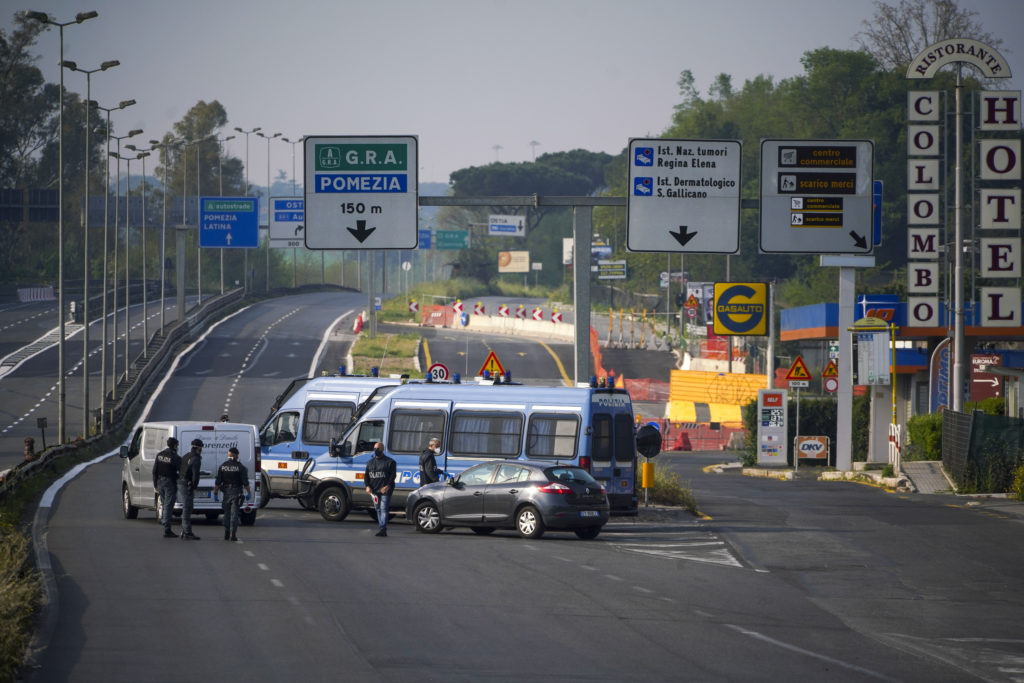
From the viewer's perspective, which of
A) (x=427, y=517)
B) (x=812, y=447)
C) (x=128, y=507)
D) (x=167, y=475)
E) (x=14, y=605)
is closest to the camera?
(x=14, y=605)

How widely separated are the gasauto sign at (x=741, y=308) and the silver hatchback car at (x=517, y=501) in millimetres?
26840

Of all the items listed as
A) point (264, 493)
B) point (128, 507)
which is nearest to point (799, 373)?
point (264, 493)

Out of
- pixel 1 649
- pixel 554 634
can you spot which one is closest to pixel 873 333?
pixel 554 634

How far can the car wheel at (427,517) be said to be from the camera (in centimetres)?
2302

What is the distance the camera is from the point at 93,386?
2517 inches

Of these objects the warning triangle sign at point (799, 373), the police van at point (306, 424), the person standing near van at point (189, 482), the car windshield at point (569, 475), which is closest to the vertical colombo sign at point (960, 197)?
the warning triangle sign at point (799, 373)

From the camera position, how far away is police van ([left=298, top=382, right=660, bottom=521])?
24391 mm

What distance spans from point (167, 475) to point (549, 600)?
8905 mm

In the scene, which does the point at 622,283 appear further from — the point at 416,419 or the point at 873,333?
the point at 416,419

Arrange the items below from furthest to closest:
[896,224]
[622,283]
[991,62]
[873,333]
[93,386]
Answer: [622,283] → [896,224] → [93,386] → [873,333] → [991,62]

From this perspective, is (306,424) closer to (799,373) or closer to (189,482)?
(189,482)

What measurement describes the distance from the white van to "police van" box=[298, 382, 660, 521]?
6.39 ft

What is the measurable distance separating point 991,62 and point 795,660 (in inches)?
1125

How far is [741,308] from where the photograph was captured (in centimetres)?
4941
